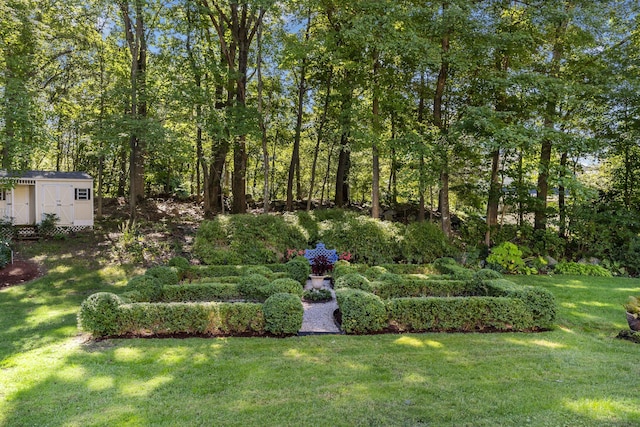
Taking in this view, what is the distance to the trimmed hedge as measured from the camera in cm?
548

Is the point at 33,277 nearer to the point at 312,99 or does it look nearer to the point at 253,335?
the point at 253,335

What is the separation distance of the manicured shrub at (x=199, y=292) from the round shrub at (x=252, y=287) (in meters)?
0.12

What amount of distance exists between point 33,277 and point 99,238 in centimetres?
359

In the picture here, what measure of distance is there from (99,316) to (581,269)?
1159 centimetres

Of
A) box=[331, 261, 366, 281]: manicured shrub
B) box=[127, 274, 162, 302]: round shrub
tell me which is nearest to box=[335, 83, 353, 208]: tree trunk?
box=[331, 261, 366, 281]: manicured shrub

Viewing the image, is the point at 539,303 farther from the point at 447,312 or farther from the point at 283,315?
the point at 283,315

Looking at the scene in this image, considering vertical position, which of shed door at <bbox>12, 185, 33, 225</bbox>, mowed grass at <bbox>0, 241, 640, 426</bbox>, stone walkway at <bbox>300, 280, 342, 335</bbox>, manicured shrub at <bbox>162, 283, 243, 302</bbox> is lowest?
stone walkway at <bbox>300, 280, 342, 335</bbox>

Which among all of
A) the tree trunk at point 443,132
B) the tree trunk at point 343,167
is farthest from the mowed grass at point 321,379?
the tree trunk at point 343,167

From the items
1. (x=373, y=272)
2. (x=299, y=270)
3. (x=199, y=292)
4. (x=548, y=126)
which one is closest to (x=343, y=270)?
(x=373, y=272)

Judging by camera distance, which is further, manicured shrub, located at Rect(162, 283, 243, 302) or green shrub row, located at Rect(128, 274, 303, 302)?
manicured shrub, located at Rect(162, 283, 243, 302)

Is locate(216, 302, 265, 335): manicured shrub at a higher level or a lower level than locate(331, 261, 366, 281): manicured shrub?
lower

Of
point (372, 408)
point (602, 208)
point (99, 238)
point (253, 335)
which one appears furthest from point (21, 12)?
point (602, 208)

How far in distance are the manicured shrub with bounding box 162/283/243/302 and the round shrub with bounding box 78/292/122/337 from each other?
1.26m

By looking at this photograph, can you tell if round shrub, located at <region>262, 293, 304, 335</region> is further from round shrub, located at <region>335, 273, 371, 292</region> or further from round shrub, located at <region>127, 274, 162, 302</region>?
round shrub, located at <region>127, 274, 162, 302</region>
